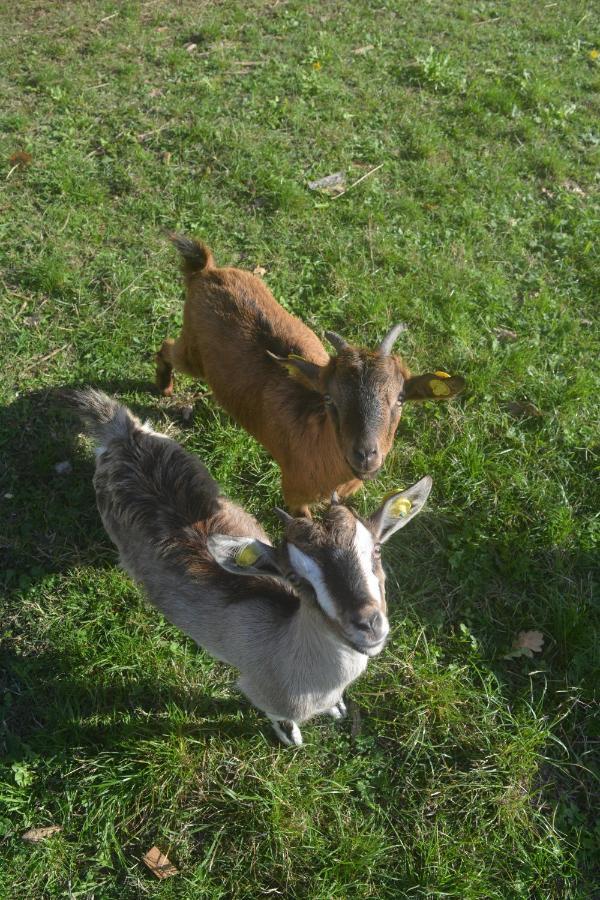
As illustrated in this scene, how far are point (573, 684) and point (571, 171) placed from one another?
5331mm

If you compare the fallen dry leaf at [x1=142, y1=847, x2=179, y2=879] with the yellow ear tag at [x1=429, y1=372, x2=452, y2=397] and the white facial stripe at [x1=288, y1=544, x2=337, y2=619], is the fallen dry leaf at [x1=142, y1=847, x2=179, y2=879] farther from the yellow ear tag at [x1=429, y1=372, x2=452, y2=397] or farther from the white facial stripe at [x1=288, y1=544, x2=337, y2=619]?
the yellow ear tag at [x1=429, y1=372, x2=452, y2=397]

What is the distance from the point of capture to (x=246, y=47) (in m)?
7.07

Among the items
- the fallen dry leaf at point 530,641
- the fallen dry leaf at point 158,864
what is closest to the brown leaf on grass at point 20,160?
the fallen dry leaf at point 158,864

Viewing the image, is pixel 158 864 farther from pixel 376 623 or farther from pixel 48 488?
pixel 48 488

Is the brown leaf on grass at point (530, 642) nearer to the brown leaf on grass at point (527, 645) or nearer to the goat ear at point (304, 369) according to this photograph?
the brown leaf on grass at point (527, 645)

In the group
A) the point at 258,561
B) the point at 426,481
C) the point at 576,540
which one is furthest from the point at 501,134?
the point at 258,561

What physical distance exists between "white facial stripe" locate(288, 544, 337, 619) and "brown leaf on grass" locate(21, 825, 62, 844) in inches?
80.0

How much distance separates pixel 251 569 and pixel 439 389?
1.44 m

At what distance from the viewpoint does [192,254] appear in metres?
4.19

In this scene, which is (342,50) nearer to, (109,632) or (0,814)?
(109,632)

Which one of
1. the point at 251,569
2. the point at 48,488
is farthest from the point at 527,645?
the point at 48,488

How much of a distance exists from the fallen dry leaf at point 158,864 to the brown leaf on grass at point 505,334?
437cm

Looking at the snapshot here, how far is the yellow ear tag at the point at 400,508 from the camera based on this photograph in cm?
276

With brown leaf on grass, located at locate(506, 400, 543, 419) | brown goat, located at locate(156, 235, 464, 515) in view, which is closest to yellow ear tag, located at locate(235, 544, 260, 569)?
brown goat, located at locate(156, 235, 464, 515)
